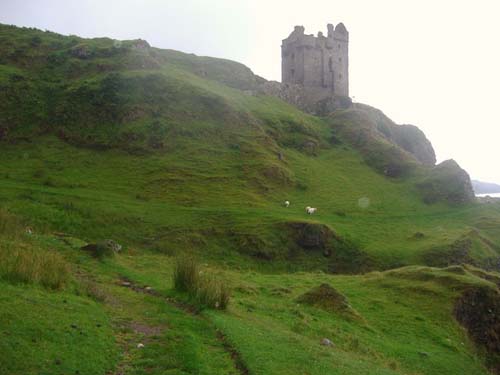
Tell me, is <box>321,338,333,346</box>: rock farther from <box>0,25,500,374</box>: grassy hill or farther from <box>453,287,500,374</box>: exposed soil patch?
<box>453,287,500,374</box>: exposed soil patch

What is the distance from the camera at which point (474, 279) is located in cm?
3378

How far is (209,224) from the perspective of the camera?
46.8 m

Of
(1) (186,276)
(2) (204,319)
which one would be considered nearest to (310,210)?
(1) (186,276)

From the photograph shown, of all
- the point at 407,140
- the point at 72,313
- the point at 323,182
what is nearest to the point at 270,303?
the point at 72,313

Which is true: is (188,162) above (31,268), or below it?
above

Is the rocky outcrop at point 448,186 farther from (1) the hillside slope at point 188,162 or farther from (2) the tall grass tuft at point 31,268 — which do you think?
(2) the tall grass tuft at point 31,268

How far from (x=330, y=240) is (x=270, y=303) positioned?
73.5ft

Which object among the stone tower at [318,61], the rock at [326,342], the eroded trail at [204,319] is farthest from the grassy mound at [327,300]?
the stone tower at [318,61]

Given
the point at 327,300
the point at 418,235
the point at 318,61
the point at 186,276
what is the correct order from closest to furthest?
the point at 186,276, the point at 327,300, the point at 418,235, the point at 318,61

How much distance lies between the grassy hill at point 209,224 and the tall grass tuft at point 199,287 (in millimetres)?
544

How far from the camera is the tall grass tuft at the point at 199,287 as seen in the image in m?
20.8

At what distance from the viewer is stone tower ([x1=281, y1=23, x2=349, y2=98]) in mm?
111938

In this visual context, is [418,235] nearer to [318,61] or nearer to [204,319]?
[204,319]

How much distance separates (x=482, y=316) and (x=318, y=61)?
295 feet
